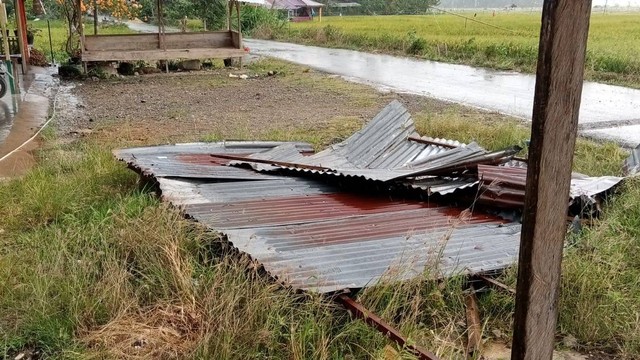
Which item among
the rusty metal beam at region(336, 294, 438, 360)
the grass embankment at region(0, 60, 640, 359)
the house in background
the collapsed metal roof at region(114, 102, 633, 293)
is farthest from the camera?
the house in background

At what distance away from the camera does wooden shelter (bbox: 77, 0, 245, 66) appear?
15641mm

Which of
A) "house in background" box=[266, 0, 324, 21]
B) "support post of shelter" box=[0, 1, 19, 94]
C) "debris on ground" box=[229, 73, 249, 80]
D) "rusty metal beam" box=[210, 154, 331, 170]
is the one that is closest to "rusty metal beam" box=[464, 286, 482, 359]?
"rusty metal beam" box=[210, 154, 331, 170]

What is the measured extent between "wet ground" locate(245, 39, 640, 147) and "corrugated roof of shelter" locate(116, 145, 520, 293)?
5.66 meters

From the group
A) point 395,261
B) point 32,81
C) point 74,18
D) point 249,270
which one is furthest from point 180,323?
point 74,18

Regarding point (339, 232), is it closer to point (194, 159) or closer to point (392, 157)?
point (392, 157)

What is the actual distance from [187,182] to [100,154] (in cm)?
194

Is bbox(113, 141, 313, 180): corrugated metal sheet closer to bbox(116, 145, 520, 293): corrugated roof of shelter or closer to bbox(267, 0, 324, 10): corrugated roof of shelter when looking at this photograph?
bbox(116, 145, 520, 293): corrugated roof of shelter

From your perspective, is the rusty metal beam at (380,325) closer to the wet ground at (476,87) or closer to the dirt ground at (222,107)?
the dirt ground at (222,107)

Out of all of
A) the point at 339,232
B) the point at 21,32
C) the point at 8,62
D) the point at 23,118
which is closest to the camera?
the point at 339,232

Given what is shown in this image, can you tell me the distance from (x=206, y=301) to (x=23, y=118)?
803 centimetres

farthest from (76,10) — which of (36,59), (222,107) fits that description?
(222,107)

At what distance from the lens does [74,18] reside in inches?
688

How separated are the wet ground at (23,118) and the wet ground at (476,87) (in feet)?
25.3

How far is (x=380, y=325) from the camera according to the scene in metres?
2.82
